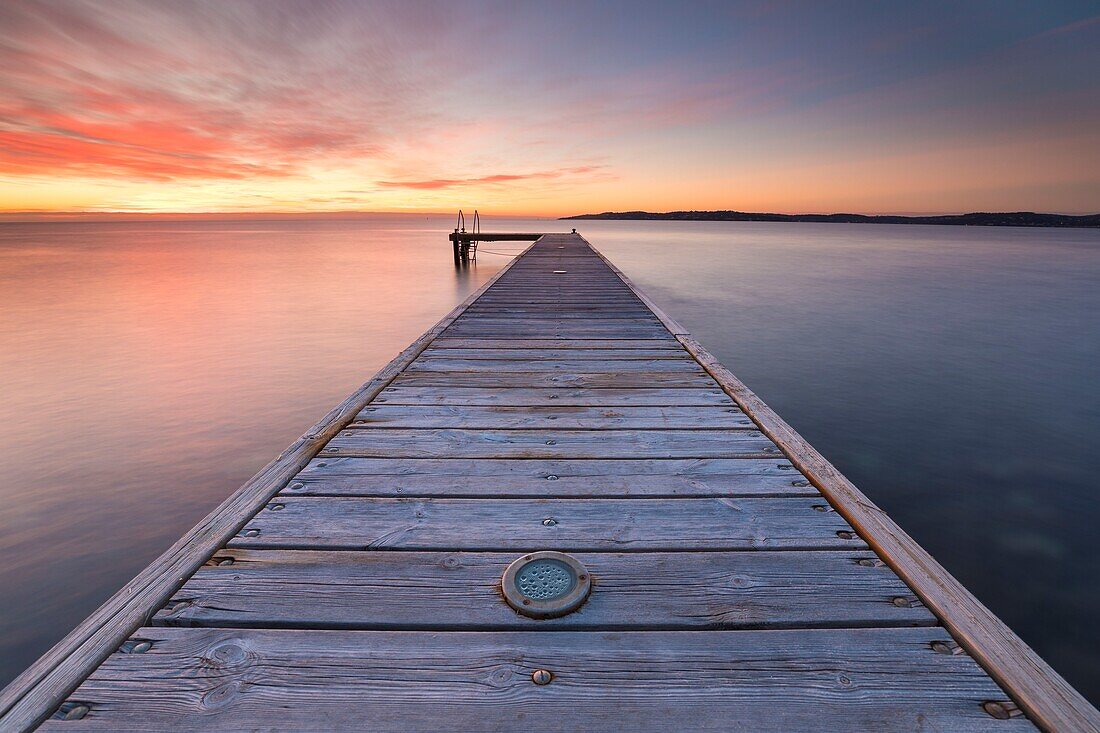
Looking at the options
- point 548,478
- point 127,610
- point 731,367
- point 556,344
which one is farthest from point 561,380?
point 731,367

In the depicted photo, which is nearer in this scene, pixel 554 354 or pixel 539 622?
pixel 539 622

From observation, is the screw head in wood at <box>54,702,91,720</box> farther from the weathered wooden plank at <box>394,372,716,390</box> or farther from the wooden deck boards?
the weathered wooden plank at <box>394,372,716,390</box>

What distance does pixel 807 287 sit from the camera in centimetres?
2294

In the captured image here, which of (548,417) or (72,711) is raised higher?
(548,417)

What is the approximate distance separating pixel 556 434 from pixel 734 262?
35.7 m

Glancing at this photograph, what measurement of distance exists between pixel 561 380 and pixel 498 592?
8.28 feet

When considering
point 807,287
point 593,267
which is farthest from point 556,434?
point 807,287

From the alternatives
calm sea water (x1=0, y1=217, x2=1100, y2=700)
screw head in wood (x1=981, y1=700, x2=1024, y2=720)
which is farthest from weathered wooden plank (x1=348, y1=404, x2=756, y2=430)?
calm sea water (x1=0, y1=217, x2=1100, y2=700)

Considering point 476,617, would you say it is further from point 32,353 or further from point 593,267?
point 32,353

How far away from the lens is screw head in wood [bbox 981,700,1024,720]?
1389 mm

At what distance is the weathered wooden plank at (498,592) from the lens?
5.59 ft

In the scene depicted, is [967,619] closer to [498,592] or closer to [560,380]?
[498,592]

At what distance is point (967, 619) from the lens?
167 centimetres

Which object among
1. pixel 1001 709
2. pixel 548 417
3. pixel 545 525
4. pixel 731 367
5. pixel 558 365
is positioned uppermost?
pixel 558 365
